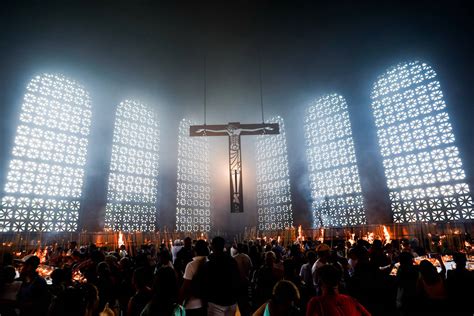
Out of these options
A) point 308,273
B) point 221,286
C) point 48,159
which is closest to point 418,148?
point 308,273

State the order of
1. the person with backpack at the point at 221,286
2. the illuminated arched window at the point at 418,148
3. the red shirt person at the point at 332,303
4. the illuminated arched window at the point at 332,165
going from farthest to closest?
the illuminated arched window at the point at 332,165
the illuminated arched window at the point at 418,148
the person with backpack at the point at 221,286
the red shirt person at the point at 332,303

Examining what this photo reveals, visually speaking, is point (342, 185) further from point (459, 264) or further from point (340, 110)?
point (459, 264)

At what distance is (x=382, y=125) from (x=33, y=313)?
22.7 m

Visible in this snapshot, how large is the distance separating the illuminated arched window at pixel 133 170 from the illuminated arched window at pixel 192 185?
2364 mm

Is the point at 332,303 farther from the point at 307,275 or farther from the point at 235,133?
the point at 235,133

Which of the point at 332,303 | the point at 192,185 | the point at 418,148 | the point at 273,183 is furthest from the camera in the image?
the point at 273,183

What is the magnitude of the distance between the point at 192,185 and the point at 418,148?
18.6 meters

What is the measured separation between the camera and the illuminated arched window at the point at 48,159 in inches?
634

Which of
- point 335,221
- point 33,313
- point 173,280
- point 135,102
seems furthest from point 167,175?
point 173,280

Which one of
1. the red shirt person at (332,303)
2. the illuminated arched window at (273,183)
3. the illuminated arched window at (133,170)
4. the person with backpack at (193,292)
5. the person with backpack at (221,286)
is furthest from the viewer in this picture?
the illuminated arched window at (273,183)

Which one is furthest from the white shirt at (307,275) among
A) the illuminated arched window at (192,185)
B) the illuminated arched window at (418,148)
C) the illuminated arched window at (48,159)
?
the illuminated arched window at (192,185)

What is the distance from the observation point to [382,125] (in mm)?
20688

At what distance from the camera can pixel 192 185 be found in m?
25.5

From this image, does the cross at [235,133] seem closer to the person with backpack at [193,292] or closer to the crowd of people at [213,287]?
the crowd of people at [213,287]
